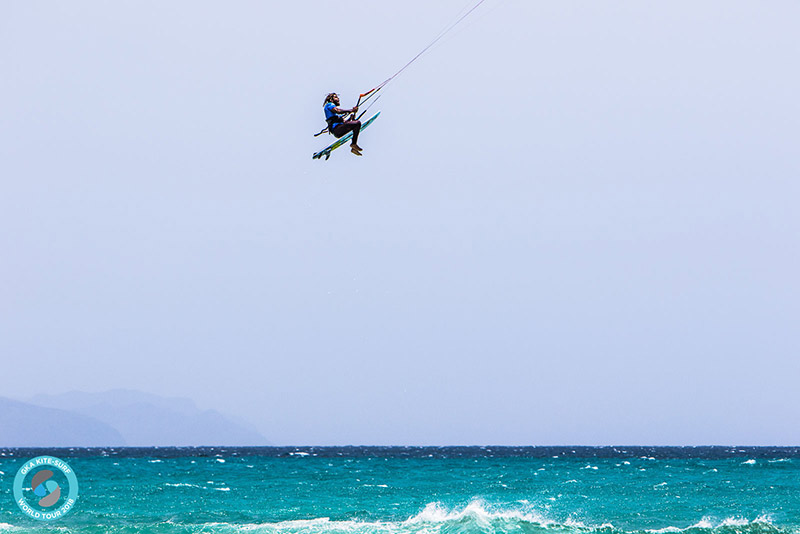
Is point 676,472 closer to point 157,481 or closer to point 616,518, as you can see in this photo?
point 616,518

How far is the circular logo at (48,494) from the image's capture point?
26.6 metres

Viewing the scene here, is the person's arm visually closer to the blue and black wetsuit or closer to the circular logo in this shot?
the blue and black wetsuit

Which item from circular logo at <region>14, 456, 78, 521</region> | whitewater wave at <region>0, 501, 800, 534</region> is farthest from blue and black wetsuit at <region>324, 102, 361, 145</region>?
circular logo at <region>14, 456, 78, 521</region>

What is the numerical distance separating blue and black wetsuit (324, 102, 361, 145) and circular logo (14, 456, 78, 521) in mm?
12847

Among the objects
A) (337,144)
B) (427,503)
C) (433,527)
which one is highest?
(337,144)

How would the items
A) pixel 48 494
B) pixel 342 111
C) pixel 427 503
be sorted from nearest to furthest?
pixel 342 111 < pixel 427 503 < pixel 48 494

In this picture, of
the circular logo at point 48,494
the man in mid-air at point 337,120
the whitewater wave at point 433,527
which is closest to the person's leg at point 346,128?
the man in mid-air at point 337,120

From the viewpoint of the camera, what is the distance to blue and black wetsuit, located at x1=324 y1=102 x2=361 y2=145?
17.1 metres

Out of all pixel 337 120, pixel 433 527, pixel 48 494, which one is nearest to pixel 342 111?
pixel 337 120

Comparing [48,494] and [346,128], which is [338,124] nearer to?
[346,128]

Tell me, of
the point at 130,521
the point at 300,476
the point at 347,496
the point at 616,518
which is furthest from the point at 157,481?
the point at 616,518

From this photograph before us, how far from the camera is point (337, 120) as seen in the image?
17188 millimetres

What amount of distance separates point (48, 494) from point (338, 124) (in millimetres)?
20906

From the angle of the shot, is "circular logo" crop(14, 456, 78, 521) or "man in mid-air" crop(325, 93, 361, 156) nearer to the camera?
"man in mid-air" crop(325, 93, 361, 156)
